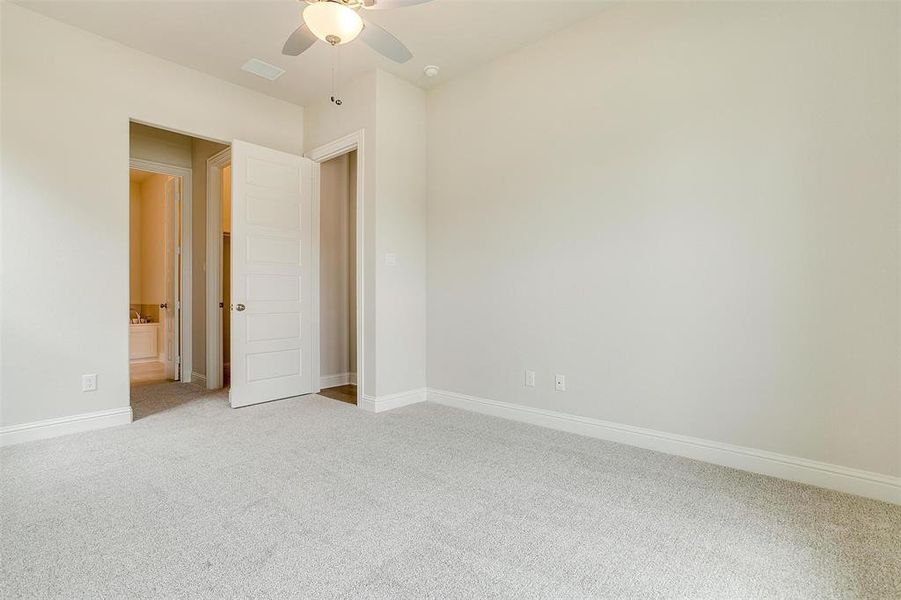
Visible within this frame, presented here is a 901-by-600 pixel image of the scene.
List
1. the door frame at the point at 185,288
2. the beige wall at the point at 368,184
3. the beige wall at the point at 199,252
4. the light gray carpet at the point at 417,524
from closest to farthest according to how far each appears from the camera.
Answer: the light gray carpet at the point at 417,524
the beige wall at the point at 368,184
the beige wall at the point at 199,252
the door frame at the point at 185,288

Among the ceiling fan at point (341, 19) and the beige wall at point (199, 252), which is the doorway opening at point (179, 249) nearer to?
the beige wall at point (199, 252)

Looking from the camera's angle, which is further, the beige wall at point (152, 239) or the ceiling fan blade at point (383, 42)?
the beige wall at point (152, 239)

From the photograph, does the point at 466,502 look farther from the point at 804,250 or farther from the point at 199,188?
the point at 199,188

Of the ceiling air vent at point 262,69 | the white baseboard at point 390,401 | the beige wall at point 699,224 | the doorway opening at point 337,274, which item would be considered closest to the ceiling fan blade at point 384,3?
the beige wall at point 699,224

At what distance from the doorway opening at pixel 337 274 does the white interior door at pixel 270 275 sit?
393mm

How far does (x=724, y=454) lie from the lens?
8.55ft

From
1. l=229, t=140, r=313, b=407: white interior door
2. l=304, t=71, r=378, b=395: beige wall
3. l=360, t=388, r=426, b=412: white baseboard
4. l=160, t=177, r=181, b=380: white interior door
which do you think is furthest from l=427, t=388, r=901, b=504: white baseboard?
l=160, t=177, r=181, b=380: white interior door

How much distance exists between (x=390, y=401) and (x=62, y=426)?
2.43 metres

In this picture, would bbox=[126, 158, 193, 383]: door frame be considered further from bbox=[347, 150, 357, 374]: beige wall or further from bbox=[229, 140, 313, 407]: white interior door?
bbox=[347, 150, 357, 374]: beige wall

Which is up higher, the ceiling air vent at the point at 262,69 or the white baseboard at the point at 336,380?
the ceiling air vent at the point at 262,69

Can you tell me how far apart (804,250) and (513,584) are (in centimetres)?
226

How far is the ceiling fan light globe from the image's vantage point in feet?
6.99

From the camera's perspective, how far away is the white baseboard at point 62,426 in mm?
3004

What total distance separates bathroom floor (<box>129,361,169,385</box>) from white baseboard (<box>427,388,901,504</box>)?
4.25 metres
